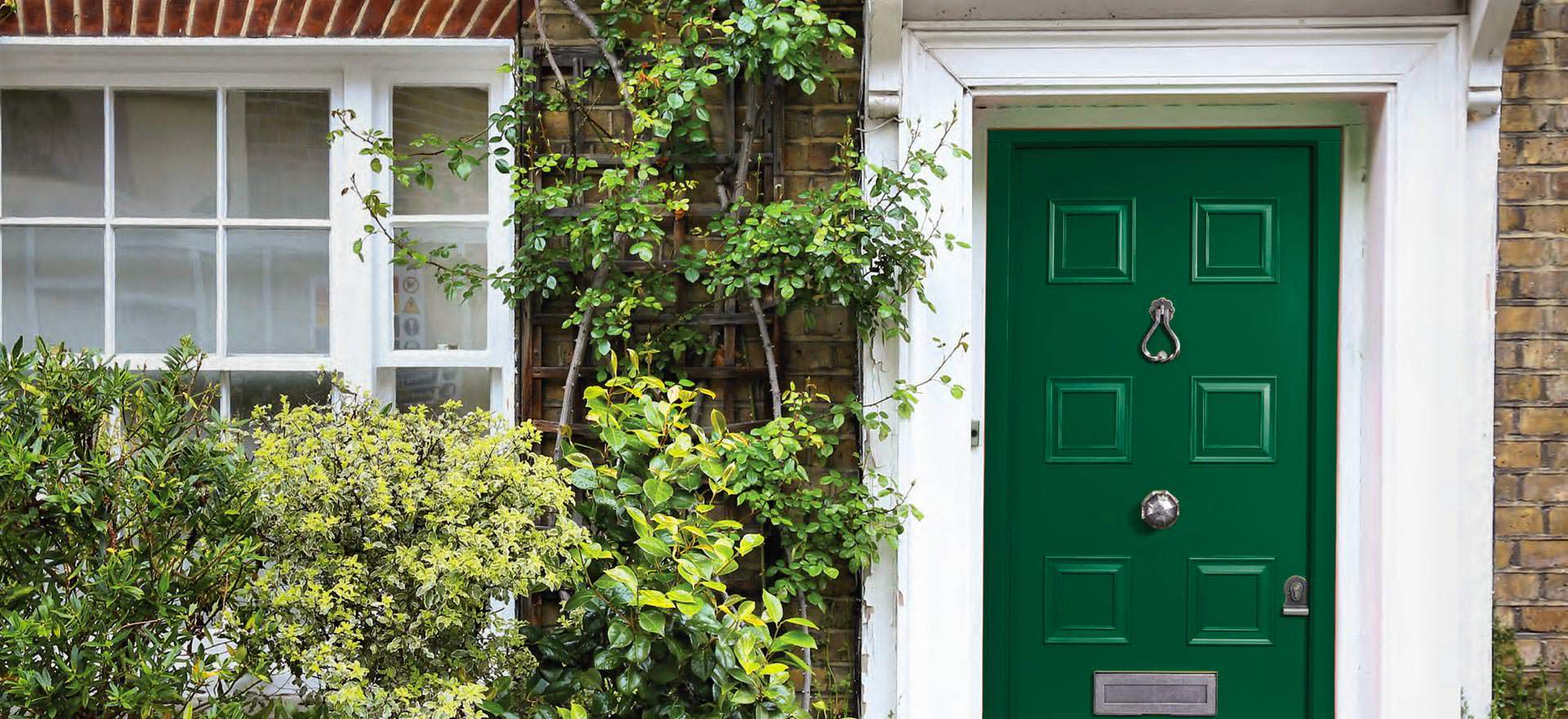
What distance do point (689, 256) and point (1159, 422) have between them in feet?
4.92

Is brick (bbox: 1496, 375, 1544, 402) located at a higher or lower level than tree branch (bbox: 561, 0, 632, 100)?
lower

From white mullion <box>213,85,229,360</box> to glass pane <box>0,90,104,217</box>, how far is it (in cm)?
40

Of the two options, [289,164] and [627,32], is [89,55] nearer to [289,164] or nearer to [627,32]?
[289,164]

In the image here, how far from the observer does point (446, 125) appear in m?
3.41

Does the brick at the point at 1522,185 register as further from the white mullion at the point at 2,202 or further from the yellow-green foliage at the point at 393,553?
the white mullion at the point at 2,202

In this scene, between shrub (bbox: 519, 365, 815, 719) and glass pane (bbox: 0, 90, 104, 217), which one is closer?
shrub (bbox: 519, 365, 815, 719)

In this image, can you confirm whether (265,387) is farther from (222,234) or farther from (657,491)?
(657,491)

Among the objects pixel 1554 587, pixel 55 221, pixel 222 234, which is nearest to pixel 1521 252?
pixel 1554 587

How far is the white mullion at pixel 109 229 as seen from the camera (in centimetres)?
341

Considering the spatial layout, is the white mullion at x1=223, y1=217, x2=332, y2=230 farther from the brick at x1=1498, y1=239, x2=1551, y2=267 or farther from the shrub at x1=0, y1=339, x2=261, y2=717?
the brick at x1=1498, y1=239, x2=1551, y2=267

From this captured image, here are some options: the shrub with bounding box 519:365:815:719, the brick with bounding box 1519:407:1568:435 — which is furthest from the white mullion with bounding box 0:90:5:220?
the brick with bounding box 1519:407:1568:435

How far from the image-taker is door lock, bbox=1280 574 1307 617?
327cm

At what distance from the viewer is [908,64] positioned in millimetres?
3062

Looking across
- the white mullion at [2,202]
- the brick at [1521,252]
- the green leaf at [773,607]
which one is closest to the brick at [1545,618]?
the brick at [1521,252]
